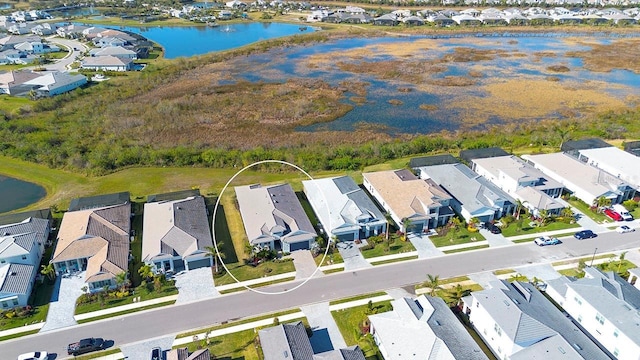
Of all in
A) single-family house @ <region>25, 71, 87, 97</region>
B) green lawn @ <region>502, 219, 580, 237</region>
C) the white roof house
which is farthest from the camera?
single-family house @ <region>25, 71, 87, 97</region>

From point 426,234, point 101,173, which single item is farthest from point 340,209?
point 101,173

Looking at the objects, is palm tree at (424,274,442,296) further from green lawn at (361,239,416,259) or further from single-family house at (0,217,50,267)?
single-family house at (0,217,50,267)

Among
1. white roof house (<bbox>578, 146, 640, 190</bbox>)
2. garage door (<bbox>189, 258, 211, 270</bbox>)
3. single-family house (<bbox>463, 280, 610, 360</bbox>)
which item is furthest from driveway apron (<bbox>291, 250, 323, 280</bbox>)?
white roof house (<bbox>578, 146, 640, 190</bbox>)

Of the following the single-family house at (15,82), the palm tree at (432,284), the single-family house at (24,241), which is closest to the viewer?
the palm tree at (432,284)

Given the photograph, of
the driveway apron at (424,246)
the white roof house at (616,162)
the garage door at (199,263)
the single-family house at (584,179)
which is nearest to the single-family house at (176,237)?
the garage door at (199,263)

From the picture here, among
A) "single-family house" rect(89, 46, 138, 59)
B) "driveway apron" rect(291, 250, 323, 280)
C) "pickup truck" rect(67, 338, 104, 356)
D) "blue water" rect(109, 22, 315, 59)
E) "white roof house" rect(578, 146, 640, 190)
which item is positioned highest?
"blue water" rect(109, 22, 315, 59)

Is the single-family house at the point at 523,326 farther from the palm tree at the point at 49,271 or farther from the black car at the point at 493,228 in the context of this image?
the palm tree at the point at 49,271
